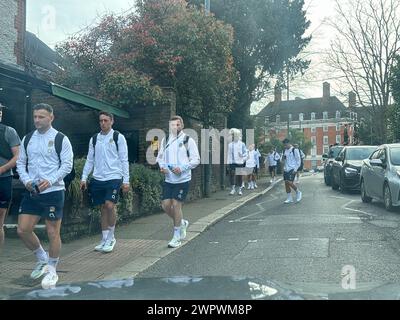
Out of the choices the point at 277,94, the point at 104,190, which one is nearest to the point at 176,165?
the point at 104,190

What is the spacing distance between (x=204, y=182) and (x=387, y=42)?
65.5 ft

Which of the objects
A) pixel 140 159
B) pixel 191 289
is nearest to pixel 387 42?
pixel 140 159

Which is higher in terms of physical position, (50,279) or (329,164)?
(329,164)

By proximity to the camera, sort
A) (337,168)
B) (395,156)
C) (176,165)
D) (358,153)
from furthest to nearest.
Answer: (337,168) < (358,153) < (395,156) < (176,165)

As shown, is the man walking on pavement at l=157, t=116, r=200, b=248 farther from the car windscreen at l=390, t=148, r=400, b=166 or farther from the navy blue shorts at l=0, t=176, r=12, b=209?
the car windscreen at l=390, t=148, r=400, b=166

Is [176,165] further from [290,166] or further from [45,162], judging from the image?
[290,166]

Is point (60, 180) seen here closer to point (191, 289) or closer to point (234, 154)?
point (191, 289)

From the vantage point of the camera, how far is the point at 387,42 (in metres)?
31.0

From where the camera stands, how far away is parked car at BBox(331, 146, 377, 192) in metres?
16.5

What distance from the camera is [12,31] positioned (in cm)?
1427

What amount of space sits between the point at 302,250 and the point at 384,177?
5257mm

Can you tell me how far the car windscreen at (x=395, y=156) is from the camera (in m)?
11.6

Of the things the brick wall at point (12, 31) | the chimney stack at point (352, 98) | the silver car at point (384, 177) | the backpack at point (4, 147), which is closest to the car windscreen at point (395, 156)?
the silver car at point (384, 177)

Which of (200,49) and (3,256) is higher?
(200,49)
